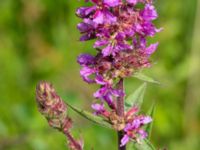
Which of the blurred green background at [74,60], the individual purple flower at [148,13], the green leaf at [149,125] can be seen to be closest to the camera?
the individual purple flower at [148,13]

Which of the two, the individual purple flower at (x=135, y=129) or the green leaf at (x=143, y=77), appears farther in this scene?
the individual purple flower at (x=135, y=129)

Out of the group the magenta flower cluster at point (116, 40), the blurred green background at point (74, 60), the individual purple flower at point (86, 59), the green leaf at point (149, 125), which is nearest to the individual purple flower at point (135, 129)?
the magenta flower cluster at point (116, 40)

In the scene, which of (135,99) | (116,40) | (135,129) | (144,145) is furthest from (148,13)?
(144,145)

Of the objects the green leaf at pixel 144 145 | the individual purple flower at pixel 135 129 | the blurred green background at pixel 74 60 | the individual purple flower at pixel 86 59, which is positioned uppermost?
the individual purple flower at pixel 86 59

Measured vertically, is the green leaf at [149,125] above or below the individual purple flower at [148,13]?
below

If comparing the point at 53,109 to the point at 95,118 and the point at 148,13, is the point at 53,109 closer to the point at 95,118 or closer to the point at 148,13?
the point at 95,118

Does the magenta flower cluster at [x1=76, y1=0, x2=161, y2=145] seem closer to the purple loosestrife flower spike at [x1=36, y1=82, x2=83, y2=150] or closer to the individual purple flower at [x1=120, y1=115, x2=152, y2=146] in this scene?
the individual purple flower at [x1=120, y1=115, x2=152, y2=146]

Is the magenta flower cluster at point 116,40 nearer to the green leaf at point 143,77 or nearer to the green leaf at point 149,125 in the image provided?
the green leaf at point 143,77
